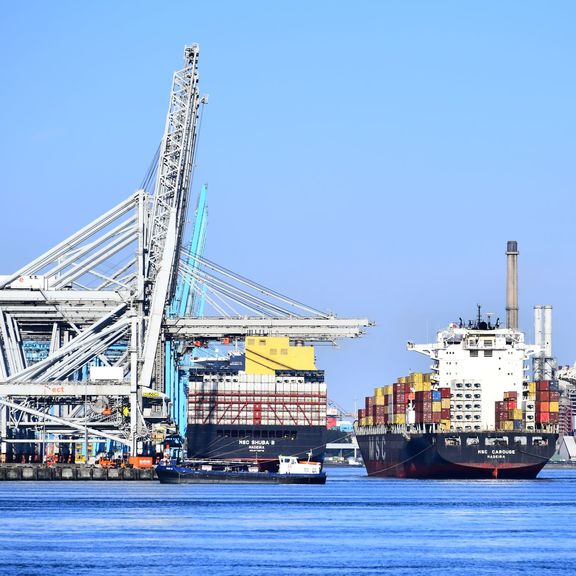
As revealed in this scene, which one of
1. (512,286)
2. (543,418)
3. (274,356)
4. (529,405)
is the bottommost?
(543,418)

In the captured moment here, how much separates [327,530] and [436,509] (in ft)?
44.2

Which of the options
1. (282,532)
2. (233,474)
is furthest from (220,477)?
(282,532)

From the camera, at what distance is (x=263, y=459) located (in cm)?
11956

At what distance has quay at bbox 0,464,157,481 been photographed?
345 feet

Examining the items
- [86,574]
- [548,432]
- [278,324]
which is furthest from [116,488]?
[86,574]

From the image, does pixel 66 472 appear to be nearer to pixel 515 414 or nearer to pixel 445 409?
pixel 445 409

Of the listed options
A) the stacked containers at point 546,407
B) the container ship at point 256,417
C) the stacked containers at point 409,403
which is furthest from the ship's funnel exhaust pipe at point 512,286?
the stacked containers at point 546,407

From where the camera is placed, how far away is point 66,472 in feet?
352

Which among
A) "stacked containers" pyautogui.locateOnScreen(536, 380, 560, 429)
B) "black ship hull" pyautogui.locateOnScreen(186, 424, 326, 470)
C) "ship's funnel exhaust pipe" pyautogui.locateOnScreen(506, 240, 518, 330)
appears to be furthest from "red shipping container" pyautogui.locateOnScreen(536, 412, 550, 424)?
"ship's funnel exhaust pipe" pyautogui.locateOnScreen(506, 240, 518, 330)

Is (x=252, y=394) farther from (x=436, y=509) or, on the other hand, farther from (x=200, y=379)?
(x=436, y=509)

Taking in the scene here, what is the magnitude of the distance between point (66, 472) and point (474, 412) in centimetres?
2652

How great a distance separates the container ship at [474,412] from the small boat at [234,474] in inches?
359

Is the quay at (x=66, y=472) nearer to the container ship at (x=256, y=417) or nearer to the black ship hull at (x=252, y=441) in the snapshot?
the black ship hull at (x=252, y=441)

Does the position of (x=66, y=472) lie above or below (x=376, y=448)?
below
